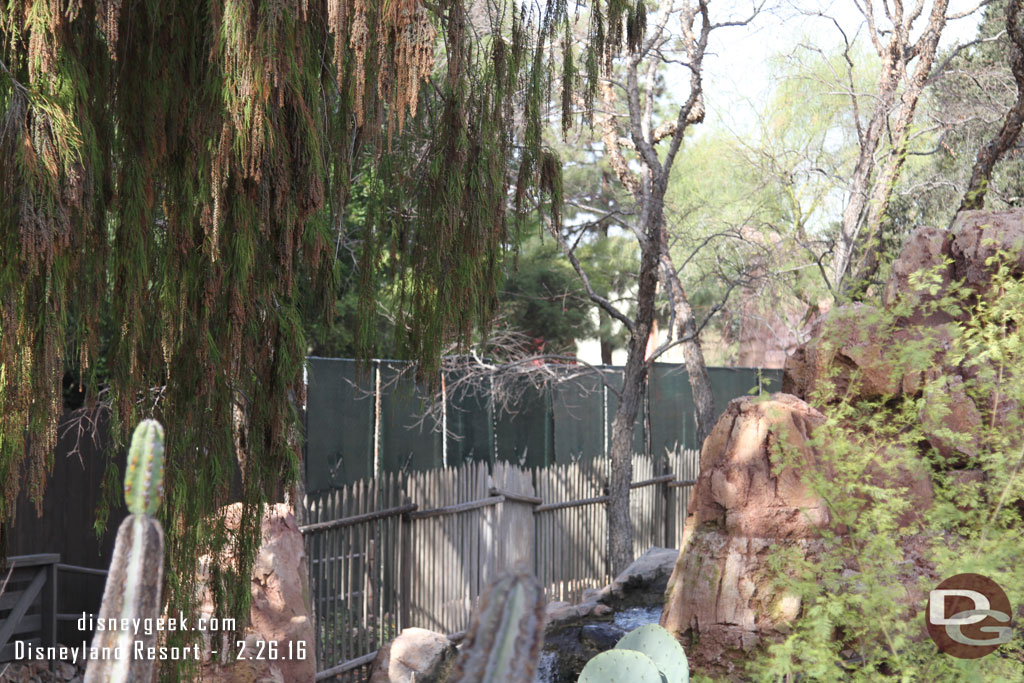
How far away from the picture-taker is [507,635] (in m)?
1.19

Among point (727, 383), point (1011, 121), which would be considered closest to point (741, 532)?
point (1011, 121)

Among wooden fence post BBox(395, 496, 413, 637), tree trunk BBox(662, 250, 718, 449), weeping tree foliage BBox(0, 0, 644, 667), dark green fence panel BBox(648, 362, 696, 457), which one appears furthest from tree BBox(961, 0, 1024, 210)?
dark green fence panel BBox(648, 362, 696, 457)

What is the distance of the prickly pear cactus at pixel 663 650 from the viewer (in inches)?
186

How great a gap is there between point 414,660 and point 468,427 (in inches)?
212

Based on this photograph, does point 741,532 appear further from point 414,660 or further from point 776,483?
point 414,660

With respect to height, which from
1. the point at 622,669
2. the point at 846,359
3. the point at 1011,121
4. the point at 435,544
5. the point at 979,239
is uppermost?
the point at 1011,121

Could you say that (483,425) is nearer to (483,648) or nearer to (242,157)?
(242,157)

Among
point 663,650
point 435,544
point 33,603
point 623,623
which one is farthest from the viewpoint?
point 623,623

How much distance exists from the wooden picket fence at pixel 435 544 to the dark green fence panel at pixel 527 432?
84.1 inches

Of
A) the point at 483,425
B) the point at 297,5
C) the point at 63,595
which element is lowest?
the point at 63,595

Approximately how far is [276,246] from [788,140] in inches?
732

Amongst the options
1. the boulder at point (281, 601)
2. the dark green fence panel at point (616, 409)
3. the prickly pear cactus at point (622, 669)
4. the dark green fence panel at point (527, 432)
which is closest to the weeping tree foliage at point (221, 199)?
the prickly pear cactus at point (622, 669)

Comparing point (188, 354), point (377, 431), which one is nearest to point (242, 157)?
point (188, 354)

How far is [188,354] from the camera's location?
140 inches
